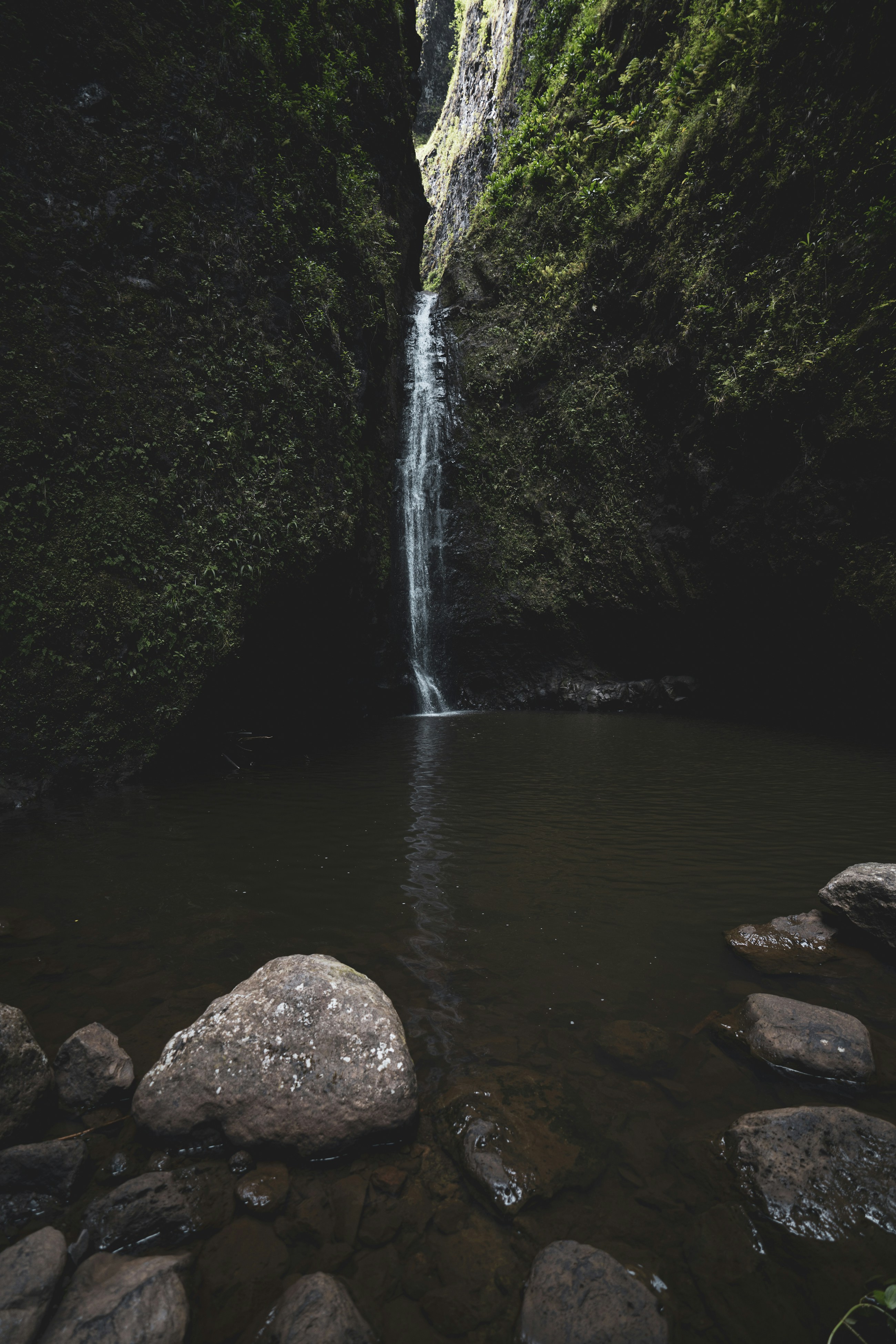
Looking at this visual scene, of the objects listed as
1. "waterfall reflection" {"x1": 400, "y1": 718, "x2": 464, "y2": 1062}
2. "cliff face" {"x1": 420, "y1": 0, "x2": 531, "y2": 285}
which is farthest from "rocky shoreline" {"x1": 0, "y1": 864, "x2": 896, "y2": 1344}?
"cliff face" {"x1": 420, "y1": 0, "x2": 531, "y2": 285}

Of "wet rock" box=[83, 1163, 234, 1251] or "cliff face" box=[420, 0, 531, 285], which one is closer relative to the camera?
"wet rock" box=[83, 1163, 234, 1251]

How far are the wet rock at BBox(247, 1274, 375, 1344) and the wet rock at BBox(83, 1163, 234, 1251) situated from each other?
41 cm

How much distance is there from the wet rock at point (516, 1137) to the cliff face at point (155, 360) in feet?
22.6

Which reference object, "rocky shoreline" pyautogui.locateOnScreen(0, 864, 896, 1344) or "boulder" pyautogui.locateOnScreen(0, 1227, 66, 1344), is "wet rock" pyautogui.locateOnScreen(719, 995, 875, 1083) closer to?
"rocky shoreline" pyautogui.locateOnScreen(0, 864, 896, 1344)

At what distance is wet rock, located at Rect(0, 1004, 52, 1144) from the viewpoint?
2.08 m

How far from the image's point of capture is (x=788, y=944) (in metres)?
3.38

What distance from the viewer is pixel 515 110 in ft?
70.6

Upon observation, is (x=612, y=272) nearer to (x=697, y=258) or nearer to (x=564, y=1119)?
(x=697, y=258)

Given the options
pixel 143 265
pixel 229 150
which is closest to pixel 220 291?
pixel 143 265

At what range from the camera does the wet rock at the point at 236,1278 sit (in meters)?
1.55

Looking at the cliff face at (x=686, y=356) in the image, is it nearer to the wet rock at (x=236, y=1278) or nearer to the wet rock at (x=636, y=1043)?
the wet rock at (x=636, y=1043)

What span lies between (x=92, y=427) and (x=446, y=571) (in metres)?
11.0

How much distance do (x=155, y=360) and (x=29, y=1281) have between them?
31.4ft

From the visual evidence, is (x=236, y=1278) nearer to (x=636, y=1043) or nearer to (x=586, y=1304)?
(x=586, y=1304)
